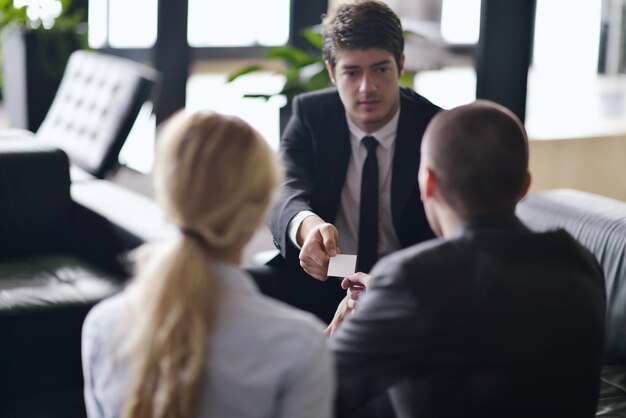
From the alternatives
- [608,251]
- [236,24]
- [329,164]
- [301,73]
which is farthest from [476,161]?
[236,24]

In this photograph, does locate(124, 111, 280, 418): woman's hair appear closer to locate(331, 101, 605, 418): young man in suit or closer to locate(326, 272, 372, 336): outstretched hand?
locate(331, 101, 605, 418): young man in suit

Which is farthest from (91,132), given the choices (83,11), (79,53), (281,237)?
(281,237)

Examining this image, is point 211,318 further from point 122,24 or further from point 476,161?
point 122,24

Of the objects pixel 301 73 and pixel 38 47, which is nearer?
pixel 301 73

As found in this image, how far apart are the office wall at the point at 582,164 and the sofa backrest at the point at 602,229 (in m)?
1.50

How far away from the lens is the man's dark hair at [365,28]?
2.71 m

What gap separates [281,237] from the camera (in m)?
2.68

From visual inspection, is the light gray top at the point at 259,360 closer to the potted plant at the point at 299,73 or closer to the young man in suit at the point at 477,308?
the young man in suit at the point at 477,308

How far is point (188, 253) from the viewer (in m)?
1.38

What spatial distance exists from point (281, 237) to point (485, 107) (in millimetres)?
1119

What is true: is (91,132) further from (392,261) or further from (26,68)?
(392,261)

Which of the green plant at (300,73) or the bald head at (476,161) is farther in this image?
the green plant at (300,73)

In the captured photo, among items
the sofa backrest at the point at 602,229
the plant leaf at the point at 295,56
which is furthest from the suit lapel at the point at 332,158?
the plant leaf at the point at 295,56

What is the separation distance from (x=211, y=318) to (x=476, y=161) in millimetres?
526
